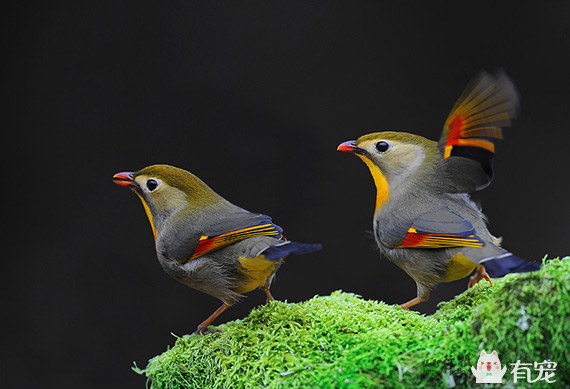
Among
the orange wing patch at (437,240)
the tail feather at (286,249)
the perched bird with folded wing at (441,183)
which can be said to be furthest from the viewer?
the perched bird with folded wing at (441,183)

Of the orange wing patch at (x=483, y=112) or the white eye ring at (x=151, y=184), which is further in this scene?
the white eye ring at (x=151, y=184)

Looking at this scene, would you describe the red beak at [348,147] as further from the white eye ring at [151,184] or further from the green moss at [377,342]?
the white eye ring at [151,184]

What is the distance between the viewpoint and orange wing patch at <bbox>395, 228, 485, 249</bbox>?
8.13 ft

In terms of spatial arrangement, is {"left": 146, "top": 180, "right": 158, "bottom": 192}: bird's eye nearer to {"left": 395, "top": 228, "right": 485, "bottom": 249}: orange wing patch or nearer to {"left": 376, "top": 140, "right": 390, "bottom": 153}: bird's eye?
{"left": 376, "top": 140, "right": 390, "bottom": 153}: bird's eye

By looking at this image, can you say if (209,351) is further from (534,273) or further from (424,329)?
(534,273)

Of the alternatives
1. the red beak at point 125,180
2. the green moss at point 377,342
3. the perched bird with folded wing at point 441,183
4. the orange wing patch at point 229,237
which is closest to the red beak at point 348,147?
the perched bird with folded wing at point 441,183

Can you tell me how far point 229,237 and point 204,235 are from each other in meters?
0.13

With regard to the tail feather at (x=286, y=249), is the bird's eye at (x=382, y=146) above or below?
above

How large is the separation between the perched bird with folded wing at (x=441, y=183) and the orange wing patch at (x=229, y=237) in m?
0.58

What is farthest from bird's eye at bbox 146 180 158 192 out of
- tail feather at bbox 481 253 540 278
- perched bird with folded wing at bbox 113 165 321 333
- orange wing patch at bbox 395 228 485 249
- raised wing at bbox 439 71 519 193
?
tail feather at bbox 481 253 540 278

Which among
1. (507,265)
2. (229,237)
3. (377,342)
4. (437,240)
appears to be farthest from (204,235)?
(507,265)

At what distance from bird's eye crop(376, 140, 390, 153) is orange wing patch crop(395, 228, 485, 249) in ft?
1.51

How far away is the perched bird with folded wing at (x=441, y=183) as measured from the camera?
2.59 m

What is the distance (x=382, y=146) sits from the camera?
2863 mm
